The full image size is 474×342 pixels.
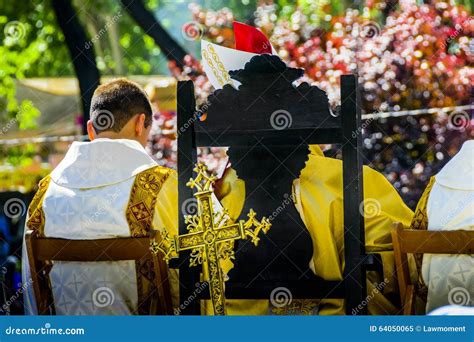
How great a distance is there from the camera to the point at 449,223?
4828 mm

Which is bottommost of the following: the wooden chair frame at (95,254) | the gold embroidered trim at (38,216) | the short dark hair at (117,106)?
the wooden chair frame at (95,254)

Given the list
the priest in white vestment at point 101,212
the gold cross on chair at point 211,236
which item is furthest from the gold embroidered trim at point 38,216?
the gold cross on chair at point 211,236

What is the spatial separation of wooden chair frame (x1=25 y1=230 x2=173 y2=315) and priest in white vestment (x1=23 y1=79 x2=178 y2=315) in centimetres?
8

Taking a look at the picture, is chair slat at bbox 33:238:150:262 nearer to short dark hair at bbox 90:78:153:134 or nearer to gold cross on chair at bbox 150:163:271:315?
gold cross on chair at bbox 150:163:271:315

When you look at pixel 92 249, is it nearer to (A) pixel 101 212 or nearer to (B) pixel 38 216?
(A) pixel 101 212

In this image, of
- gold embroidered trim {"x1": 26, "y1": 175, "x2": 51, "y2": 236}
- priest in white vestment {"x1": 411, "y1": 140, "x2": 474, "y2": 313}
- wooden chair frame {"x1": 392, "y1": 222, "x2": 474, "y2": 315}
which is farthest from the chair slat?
priest in white vestment {"x1": 411, "y1": 140, "x2": 474, "y2": 313}

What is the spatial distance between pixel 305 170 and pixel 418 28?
352cm

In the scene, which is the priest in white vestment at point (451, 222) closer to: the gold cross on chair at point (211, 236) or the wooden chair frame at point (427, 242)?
the wooden chair frame at point (427, 242)

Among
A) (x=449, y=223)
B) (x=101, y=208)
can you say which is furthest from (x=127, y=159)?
(x=449, y=223)

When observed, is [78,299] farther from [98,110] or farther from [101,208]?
[98,110]

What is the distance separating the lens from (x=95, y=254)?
494 cm

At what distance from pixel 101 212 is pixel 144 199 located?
194 millimetres

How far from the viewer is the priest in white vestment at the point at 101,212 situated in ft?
16.8

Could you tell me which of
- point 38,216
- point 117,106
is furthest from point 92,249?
point 117,106
